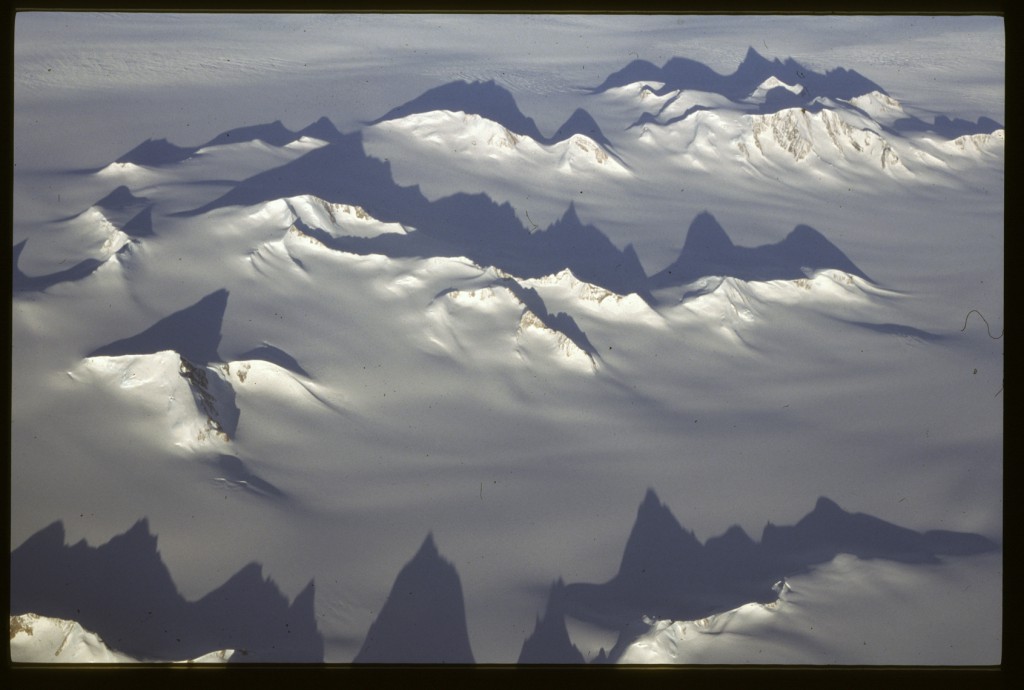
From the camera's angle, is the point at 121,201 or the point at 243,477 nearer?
the point at 243,477

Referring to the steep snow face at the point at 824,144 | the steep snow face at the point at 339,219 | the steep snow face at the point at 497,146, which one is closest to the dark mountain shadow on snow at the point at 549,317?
the steep snow face at the point at 339,219

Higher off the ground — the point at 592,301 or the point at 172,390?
the point at 172,390

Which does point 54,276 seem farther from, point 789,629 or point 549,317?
point 789,629

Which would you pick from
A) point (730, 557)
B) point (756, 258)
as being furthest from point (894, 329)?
point (730, 557)

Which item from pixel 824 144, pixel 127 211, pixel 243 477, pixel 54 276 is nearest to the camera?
pixel 243 477

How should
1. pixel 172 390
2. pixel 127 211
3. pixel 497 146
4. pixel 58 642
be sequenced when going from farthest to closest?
pixel 497 146 → pixel 127 211 → pixel 172 390 → pixel 58 642

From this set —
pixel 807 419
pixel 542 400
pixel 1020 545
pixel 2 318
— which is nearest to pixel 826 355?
pixel 807 419
